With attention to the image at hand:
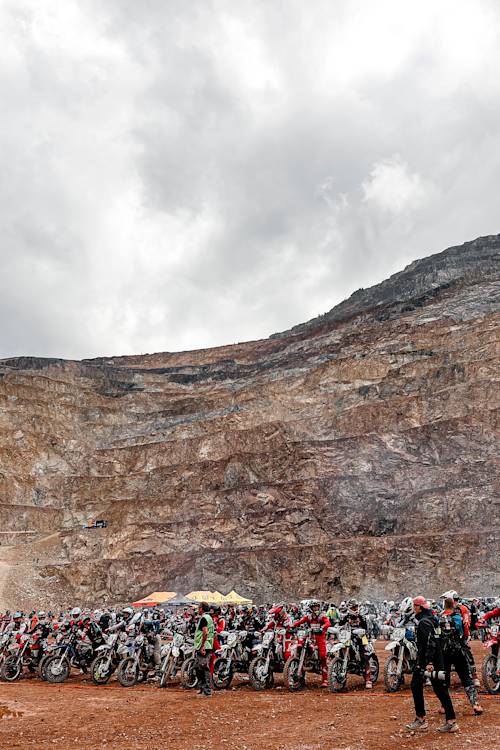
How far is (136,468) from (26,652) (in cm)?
5061

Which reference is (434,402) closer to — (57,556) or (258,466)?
(258,466)

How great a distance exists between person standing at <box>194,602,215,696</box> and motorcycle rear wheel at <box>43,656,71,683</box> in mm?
4868

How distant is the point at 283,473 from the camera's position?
55250 millimetres

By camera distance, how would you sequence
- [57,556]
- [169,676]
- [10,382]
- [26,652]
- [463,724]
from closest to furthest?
[463,724] < [169,676] < [26,652] < [57,556] < [10,382]

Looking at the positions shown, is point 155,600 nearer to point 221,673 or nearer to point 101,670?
point 101,670

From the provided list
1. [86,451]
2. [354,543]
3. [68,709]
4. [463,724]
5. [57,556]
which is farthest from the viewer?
[86,451]

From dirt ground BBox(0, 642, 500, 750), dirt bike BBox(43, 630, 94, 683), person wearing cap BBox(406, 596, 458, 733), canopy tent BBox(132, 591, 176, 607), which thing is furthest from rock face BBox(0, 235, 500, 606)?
person wearing cap BBox(406, 596, 458, 733)

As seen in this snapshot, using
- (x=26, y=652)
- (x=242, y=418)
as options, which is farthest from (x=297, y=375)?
(x=26, y=652)

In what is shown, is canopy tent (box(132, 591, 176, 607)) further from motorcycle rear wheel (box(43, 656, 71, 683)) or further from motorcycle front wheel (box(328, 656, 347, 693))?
motorcycle front wheel (box(328, 656, 347, 693))

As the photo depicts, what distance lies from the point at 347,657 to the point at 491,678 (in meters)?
3.00

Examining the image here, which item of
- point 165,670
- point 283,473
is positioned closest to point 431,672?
point 165,670

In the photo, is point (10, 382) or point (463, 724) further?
point (10, 382)

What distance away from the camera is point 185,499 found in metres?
56.1

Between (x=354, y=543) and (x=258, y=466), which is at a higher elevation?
(x=258, y=466)
